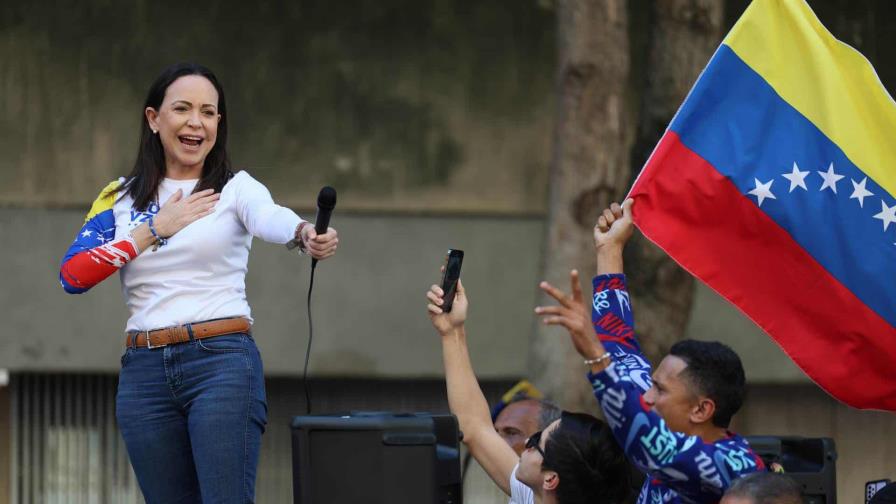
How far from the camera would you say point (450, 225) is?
39.0 feet

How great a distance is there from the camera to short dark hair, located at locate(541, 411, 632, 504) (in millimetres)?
4383

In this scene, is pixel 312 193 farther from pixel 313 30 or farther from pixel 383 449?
pixel 383 449

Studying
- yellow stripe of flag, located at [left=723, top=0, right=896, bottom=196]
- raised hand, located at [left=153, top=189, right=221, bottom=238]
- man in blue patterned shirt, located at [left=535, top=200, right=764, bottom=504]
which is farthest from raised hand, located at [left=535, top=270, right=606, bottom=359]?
yellow stripe of flag, located at [left=723, top=0, right=896, bottom=196]

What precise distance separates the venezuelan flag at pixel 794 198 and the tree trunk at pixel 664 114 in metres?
2.72

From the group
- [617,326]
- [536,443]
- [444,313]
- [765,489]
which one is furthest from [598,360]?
[444,313]

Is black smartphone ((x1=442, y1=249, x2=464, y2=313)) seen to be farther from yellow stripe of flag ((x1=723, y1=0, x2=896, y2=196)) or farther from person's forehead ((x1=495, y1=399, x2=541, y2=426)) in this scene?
yellow stripe of flag ((x1=723, y1=0, x2=896, y2=196))

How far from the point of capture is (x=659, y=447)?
390 cm

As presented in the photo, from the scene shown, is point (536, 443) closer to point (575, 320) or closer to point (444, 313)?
point (444, 313)

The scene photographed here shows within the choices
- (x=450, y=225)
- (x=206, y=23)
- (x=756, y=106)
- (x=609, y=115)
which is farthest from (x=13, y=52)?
(x=756, y=106)

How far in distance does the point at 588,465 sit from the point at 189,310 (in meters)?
1.22

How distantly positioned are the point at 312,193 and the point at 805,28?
6915 millimetres

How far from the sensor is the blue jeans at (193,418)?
4055 mm

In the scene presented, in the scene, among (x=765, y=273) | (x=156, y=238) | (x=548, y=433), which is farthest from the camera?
(x=765, y=273)

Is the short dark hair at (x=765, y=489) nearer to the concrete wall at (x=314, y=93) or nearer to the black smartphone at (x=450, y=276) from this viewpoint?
the black smartphone at (x=450, y=276)
